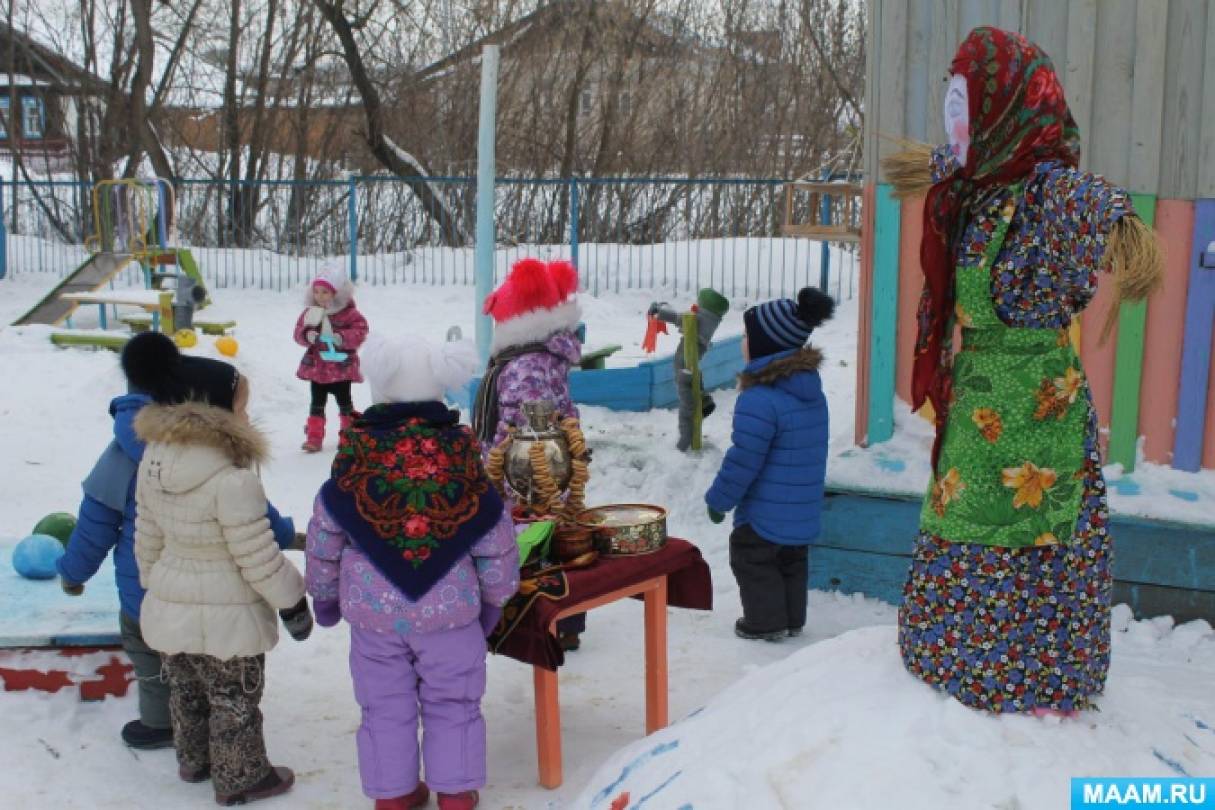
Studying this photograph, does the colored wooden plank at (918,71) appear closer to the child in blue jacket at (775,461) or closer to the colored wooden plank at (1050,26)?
the colored wooden plank at (1050,26)

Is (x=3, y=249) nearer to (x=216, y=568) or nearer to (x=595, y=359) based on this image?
(x=595, y=359)

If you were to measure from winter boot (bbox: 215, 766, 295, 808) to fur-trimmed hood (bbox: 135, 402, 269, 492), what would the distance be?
0.98 metres

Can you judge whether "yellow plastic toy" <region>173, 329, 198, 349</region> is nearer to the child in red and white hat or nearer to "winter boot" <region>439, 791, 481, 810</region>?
the child in red and white hat

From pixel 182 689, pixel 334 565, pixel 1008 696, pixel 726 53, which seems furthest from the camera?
pixel 726 53

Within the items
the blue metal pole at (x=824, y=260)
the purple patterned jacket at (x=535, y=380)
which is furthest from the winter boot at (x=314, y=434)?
the blue metal pole at (x=824, y=260)

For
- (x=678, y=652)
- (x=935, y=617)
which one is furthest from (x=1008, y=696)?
(x=678, y=652)

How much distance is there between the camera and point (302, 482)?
8.18m

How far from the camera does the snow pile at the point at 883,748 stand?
287 centimetres

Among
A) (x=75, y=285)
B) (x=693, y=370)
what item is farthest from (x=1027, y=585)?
(x=75, y=285)

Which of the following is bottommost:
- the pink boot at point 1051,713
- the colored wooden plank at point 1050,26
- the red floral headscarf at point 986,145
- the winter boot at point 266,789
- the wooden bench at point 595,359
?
the winter boot at point 266,789

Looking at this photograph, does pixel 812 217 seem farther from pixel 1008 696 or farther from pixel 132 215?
pixel 132 215

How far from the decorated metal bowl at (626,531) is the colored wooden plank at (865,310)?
2.07m

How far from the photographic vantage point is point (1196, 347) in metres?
5.34

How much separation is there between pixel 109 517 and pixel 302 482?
4112mm
